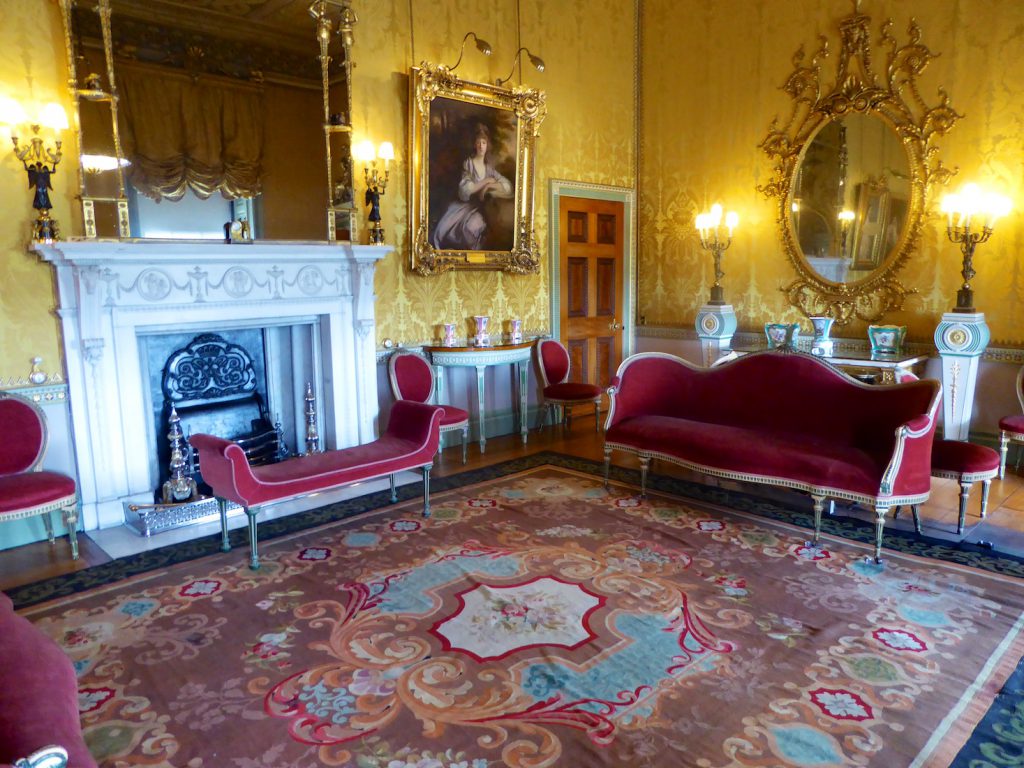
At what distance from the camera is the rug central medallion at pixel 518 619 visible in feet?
9.97

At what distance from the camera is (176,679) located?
2.80 metres

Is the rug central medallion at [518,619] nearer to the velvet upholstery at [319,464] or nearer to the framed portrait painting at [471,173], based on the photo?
the velvet upholstery at [319,464]

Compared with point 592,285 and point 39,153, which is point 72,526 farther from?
point 592,285

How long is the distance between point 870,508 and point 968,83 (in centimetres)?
351

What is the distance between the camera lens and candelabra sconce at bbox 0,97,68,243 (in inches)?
157

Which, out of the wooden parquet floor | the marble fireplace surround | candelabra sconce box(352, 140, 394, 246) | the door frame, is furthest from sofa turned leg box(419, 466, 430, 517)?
the door frame

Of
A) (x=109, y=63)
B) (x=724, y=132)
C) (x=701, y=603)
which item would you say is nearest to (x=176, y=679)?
(x=701, y=603)

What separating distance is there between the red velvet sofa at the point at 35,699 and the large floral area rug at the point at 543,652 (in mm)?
471

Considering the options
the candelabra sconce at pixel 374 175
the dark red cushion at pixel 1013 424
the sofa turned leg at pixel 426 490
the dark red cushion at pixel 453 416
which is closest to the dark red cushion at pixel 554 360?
the dark red cushion at pixel 453 416

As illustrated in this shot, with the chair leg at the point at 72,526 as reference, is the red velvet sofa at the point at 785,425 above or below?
above

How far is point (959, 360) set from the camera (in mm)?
5461

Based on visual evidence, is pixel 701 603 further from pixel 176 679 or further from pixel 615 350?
pixel 615 350

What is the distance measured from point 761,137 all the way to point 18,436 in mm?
6499

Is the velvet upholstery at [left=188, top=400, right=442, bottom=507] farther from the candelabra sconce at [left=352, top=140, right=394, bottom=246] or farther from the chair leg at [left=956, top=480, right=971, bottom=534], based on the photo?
the chair leg at [left=956, top=480, right=971, bottom=534]
